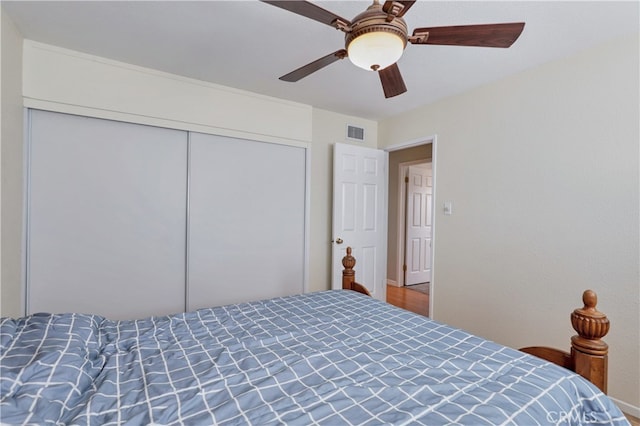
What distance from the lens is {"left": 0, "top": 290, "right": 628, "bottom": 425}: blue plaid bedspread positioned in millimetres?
874

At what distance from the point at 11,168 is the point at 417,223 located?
5.03 metres

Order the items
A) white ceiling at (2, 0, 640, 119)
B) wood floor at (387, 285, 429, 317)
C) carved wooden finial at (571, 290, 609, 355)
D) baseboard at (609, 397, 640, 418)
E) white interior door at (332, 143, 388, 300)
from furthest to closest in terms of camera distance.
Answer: wood floor at (387, 285, 429, 317) → white interior door at (332, 143, 388, 300) → baseboard at (609, 397, 640, 418) → white ceiling at (2, 0, 640, 119) → carved wooden finial at (571, 290, 609, 355)

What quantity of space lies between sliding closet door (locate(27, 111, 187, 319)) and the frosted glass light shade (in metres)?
1.97

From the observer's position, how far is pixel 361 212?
3689 mm

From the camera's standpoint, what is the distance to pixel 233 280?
3.03m

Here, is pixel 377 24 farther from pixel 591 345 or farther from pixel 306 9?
pixel 591 345

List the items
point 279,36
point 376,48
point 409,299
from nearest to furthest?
1. point 376,48
2. point 279,36
3. point 409,299

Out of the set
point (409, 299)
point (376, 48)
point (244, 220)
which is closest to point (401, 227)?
point (409, 299)

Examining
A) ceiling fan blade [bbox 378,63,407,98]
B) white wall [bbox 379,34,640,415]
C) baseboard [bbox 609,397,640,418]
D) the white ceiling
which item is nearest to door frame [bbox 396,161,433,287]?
white wall [bbox 379,34,640,415]

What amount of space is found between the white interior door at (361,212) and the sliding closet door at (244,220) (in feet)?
1.30

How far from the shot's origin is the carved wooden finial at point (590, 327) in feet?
3.68

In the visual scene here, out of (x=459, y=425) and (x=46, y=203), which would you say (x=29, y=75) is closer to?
(x=46, y=203)
